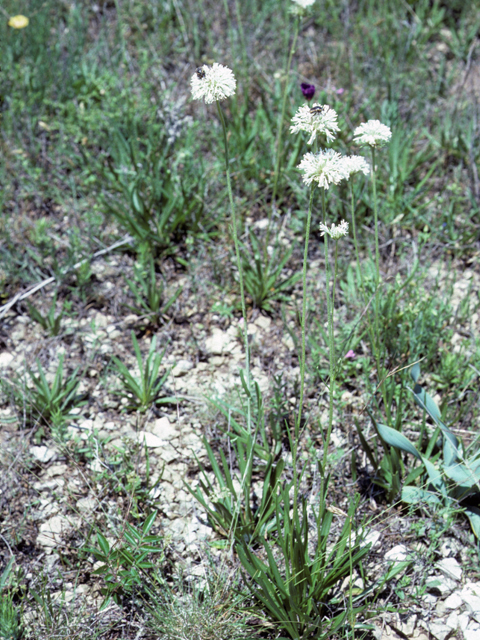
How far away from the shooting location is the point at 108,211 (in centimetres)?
332

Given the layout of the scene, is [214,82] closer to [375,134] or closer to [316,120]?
[316,120]

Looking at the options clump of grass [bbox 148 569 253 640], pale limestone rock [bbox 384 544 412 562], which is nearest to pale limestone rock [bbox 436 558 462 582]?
pale limestone rock [bbox 384 544 412 562]

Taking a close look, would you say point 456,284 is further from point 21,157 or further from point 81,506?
point 21,157

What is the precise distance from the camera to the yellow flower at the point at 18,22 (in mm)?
4012

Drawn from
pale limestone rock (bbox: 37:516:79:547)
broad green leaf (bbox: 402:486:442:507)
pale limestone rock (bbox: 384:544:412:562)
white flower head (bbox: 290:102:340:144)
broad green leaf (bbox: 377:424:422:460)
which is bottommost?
pale limestone rock (bbox: 37:516:79:547)

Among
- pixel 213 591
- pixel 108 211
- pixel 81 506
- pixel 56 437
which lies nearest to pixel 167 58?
pixel 108 211

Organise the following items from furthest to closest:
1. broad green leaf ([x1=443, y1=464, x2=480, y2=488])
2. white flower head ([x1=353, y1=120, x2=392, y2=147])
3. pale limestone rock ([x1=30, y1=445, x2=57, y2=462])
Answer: pale limestone rock ([x1=30, y1=445, x2=57, y2=462]) < broad green leaf ([x1=443, y1=464, x2=480, y2=488]) < white flower head ([x1=353, y1=120, x2=392, y2=147])

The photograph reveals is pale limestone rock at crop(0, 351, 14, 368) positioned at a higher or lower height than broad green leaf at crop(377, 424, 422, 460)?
lower

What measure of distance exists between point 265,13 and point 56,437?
3.76 m

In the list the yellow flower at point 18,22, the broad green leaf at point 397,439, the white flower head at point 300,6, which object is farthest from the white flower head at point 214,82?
the yellow flower at point 18,22

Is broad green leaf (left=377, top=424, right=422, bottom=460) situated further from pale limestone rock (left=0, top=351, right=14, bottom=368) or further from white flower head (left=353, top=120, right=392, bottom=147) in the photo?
pale limestone rock (left=0, top=351, right=14, bottom=368)

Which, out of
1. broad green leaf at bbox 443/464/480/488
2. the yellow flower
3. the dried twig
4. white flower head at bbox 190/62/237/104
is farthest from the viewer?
the yellow flower

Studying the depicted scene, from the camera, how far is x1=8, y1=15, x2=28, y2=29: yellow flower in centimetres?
401

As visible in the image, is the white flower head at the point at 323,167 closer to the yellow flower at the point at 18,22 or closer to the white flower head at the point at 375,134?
the white flower head at the point at 375,134
